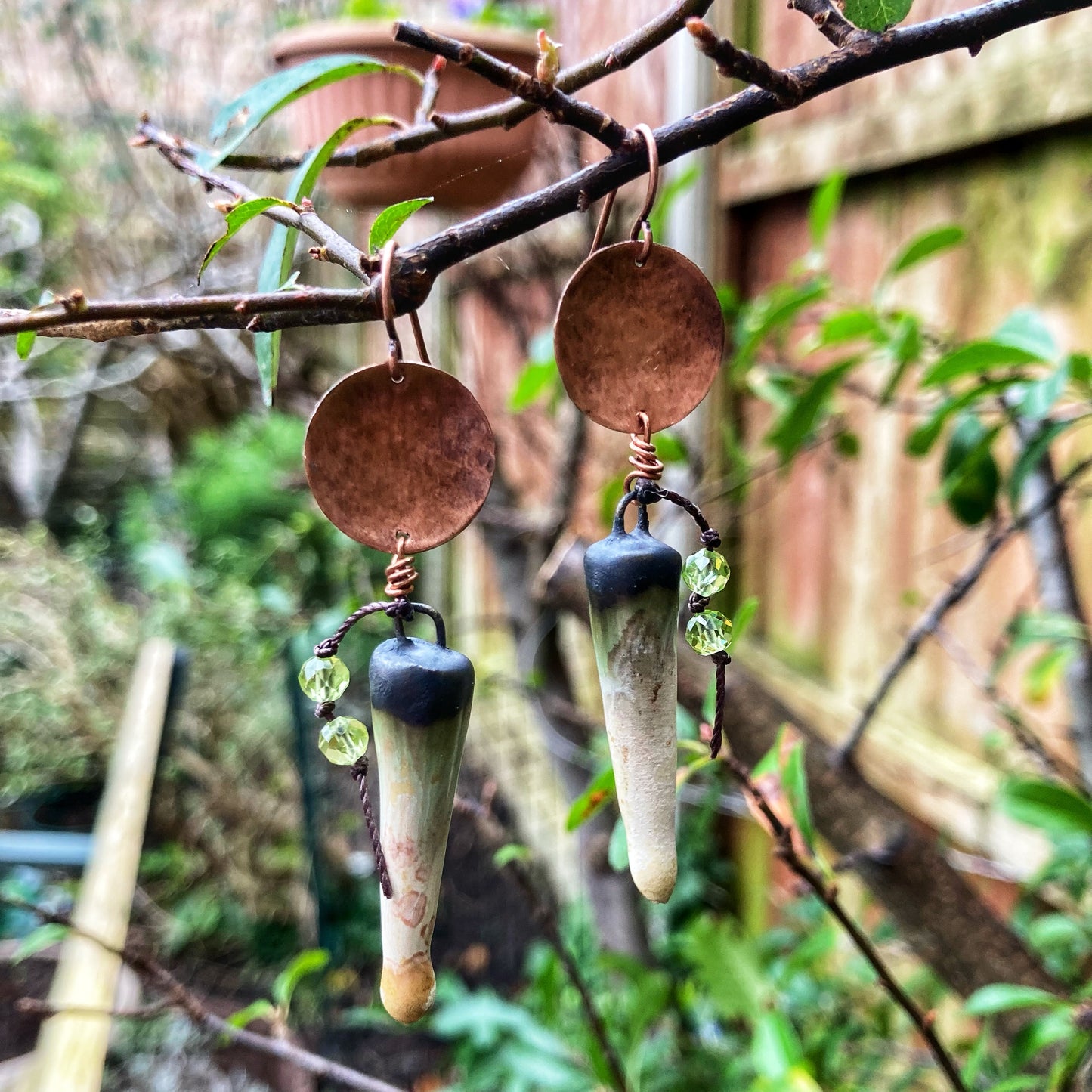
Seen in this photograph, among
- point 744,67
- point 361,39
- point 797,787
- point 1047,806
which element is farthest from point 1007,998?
point 361,39

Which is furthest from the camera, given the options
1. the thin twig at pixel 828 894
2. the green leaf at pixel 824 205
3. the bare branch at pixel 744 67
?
the green leaf at pixel 824 205

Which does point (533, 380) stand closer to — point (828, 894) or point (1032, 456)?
point (1032, 456)

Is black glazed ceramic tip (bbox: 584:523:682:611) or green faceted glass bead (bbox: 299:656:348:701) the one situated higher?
black glazed ceramic tip (bbox: 584:523:682:611)

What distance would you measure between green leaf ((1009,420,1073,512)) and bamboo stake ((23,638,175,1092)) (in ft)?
2.58

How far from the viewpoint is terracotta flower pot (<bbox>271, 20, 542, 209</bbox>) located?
995mm

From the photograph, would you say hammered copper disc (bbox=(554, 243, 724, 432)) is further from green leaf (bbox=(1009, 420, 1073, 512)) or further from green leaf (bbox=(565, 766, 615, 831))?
green leaf (bbox=(1009, 420, 1073, 512))

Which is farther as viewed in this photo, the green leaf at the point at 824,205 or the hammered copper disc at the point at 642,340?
the green leaf at the point at 824,205

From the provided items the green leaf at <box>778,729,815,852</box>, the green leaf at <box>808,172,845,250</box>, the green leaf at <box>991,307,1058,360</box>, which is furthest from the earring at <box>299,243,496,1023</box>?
the green leaf at <box>808,172,845,250</box>

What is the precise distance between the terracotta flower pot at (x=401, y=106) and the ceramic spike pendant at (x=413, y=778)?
2.60 feet

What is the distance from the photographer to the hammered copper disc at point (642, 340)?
32cm

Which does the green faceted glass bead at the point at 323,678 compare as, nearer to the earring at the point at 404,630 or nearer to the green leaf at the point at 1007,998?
the earring at the point at 404,630

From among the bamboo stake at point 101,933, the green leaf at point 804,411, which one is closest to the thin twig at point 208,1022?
the bamboo stake at point 101,933

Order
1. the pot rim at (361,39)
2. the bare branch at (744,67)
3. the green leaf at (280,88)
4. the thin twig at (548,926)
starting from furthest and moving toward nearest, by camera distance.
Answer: the pot rim at (361,39) → the thin twig at (548,926) → the green leaf at (280,88) → the bare branch at (744,67)

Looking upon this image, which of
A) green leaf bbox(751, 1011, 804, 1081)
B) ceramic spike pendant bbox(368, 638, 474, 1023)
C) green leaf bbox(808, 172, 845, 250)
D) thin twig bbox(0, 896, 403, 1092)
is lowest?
green leaf bbox(751, 1011, 804, 1081)
